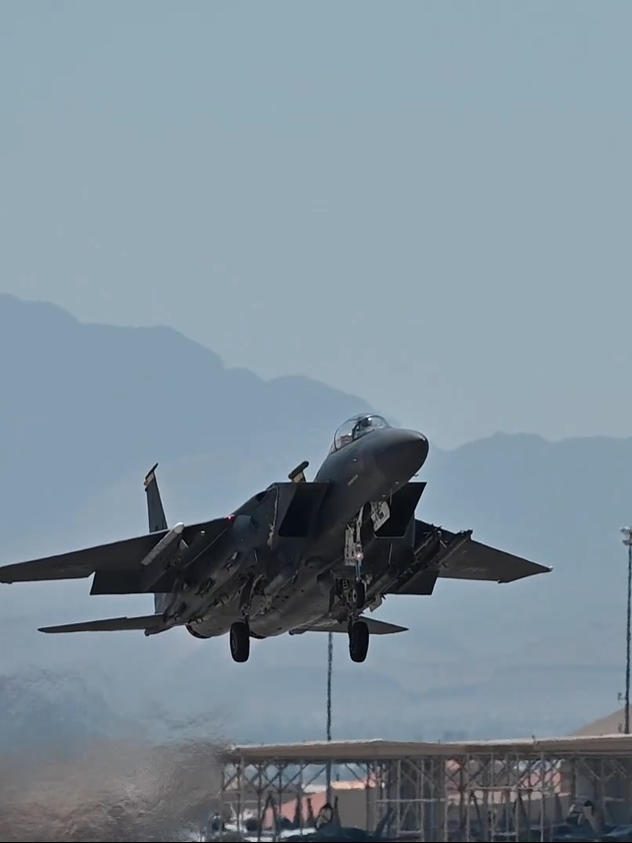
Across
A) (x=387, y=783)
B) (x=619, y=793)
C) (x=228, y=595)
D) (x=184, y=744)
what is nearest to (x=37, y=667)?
(x=184, y=744)

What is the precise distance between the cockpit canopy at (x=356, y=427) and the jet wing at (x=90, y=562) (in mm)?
3426

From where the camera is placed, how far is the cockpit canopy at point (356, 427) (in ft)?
81.3

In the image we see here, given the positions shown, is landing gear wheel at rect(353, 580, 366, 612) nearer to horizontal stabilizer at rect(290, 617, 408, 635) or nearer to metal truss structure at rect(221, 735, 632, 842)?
horizontal stabilizer at rect(290, 617, 408, 635)

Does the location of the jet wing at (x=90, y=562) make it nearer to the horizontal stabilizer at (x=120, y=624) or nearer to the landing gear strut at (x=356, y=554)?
the horizontal stabilizer at (x=120, y=624)

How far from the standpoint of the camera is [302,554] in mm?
25266

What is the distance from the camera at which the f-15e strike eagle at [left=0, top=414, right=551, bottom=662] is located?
24.5 m

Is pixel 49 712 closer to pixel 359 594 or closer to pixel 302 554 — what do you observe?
pixel 302 554

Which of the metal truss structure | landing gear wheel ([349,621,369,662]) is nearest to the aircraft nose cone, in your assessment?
landing gear wheel ([349,621,369,662])

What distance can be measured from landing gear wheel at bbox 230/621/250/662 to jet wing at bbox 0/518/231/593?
187 cm

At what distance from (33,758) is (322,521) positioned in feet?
20.8

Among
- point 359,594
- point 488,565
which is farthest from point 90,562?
point 488,565

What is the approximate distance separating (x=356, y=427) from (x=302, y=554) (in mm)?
2022

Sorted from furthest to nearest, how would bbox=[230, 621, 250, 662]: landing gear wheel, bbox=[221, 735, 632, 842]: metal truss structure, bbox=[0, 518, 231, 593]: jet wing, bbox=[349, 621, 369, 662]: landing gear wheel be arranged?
bbox=[221, 735, 632, 842]: metal truss structure, bbox=[0, 518, 231, 593]: jet wing, bbox=[230, 621, 250, 662]: landing gear wheel, bbox=[349, 621, 369, 662]: landing gear wheel

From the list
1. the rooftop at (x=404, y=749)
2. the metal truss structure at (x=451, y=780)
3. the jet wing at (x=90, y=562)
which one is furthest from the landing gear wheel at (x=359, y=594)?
the rooftop at (x=404, y=749)
